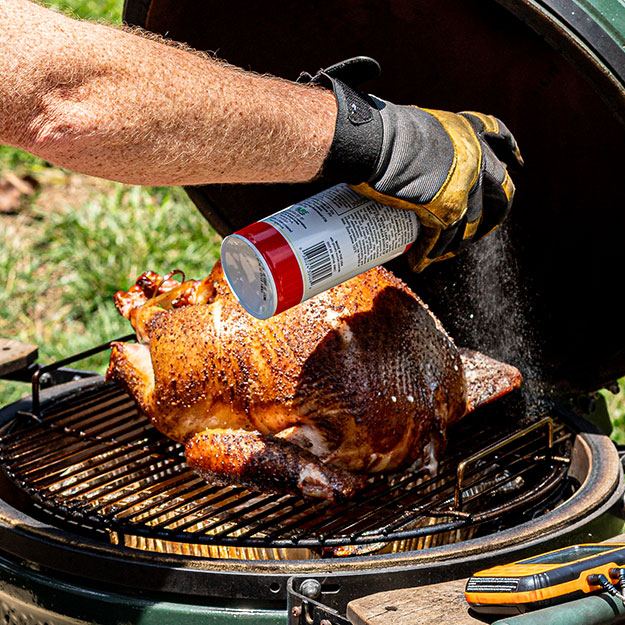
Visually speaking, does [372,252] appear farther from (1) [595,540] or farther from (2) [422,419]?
(1) [595,540]

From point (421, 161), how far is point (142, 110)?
624mm

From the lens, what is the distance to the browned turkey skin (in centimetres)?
241

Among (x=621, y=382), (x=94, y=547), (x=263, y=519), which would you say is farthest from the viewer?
(x=621, y=382)

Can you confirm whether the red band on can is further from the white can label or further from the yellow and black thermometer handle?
the yellow and black thermometer handle

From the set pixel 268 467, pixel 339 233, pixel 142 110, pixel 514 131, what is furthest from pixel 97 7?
pixel 142 110

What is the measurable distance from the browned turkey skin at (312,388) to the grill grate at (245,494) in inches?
3.4

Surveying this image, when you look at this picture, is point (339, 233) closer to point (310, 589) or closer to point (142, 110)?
point (142, 110)

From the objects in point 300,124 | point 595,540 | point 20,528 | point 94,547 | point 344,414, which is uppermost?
point 300,124

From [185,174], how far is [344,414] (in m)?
0.78

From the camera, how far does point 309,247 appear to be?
202cm

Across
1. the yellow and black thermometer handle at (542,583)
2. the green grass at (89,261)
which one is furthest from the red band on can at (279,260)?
the green grass at (89,261)

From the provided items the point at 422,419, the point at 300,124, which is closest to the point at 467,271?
the point at 422,419

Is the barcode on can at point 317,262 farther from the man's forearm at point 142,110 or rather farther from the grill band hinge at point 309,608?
the grill band hinge at point 309,608

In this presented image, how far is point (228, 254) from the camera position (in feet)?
6.97
